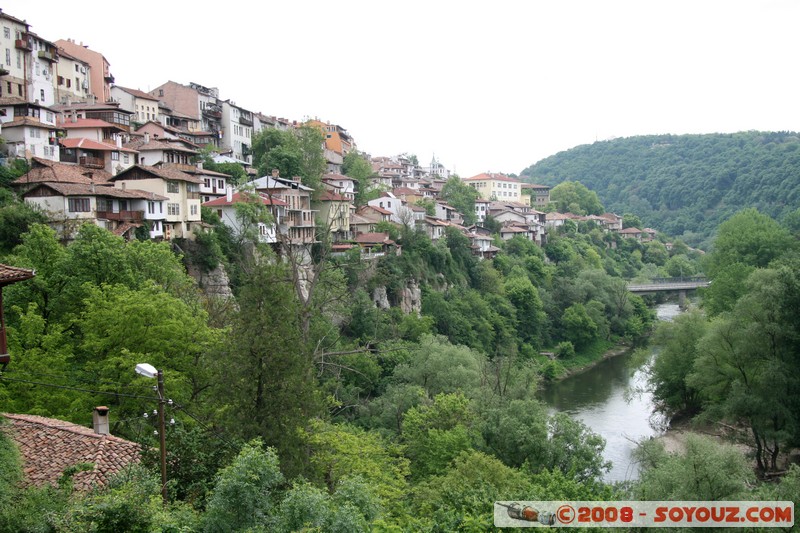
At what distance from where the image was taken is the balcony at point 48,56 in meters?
45.1

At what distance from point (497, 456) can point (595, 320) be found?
3854cm

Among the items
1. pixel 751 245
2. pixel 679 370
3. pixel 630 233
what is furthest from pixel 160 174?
pixel 630 233

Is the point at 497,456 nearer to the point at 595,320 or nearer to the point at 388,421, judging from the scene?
the point at 388,421

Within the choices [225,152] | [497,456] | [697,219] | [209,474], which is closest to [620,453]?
[497,456]

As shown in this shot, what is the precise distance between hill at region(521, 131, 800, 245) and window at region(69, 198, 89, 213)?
89782mm

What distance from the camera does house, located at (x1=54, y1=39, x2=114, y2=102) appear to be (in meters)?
54.8

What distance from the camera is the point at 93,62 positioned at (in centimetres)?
5528

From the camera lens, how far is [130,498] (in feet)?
33.2

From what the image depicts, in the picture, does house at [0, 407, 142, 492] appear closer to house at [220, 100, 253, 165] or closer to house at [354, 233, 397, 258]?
house at [354, 233, 397, 258]

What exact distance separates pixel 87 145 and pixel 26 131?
3.50 meters

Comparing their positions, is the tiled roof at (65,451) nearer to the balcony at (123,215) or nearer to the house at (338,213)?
the balcony at (123,215)

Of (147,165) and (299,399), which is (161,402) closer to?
(299,399)

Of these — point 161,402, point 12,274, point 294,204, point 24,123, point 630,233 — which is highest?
point 24,123

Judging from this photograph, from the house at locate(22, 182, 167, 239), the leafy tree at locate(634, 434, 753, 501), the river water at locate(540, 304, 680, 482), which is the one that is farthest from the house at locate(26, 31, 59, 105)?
the leafy tree at locate(634, 434, 753, 501)
